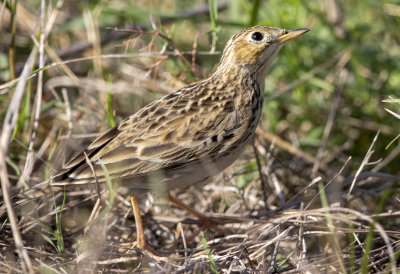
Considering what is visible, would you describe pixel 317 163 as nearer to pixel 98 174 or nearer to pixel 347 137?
pixel 347 137

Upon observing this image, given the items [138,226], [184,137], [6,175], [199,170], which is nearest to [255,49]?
[184,137]

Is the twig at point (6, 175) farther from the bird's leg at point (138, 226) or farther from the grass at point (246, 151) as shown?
the bird's leg at point (138, 226)

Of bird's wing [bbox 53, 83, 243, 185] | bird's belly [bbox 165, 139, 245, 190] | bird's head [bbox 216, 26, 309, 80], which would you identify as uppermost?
bird's head [bbox 216, 26, 309, 80]

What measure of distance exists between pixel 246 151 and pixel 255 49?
1.08 meters

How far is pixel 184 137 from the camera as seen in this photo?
4250 millimetres

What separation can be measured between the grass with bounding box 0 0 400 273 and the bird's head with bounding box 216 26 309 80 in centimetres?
17

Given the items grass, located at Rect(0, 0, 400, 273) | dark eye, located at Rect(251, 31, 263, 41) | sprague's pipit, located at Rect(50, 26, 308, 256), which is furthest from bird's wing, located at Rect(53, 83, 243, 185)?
dark eye, located at Rect(251, 31, 263, 41)

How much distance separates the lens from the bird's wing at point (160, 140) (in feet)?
13.5

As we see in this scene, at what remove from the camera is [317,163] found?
5.15 m

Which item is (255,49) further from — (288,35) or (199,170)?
(199,170)

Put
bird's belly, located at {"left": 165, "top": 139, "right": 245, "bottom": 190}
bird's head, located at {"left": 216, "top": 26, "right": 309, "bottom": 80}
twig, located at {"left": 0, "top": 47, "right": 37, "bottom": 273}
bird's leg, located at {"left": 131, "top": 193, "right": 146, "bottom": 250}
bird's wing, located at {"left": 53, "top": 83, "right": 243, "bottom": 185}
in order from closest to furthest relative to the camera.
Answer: twig, located at {"left": 0, "top": 47, "right": 37, "bottom": 273} → bird's wing, located at {"left": 53, "top": 83, "right": 243, "bottom": 185} → bird's belly, located at {"left": 165, "top": 139, "right": 245, "bottom": 190} → bird's leg, located at {"left": 131, "top": 193, "right": 146, "bottom": 250} → bird's head, located at {"left": 216, "top": 26, "right": 309, "bottom": 80}

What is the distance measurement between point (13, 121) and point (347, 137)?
3439mm

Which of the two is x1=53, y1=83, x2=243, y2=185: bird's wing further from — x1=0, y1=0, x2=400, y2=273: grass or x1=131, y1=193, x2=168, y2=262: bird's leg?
x1=131, y1=193, x2=168, y2=262: bird's leg

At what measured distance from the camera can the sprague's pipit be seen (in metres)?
4.14
